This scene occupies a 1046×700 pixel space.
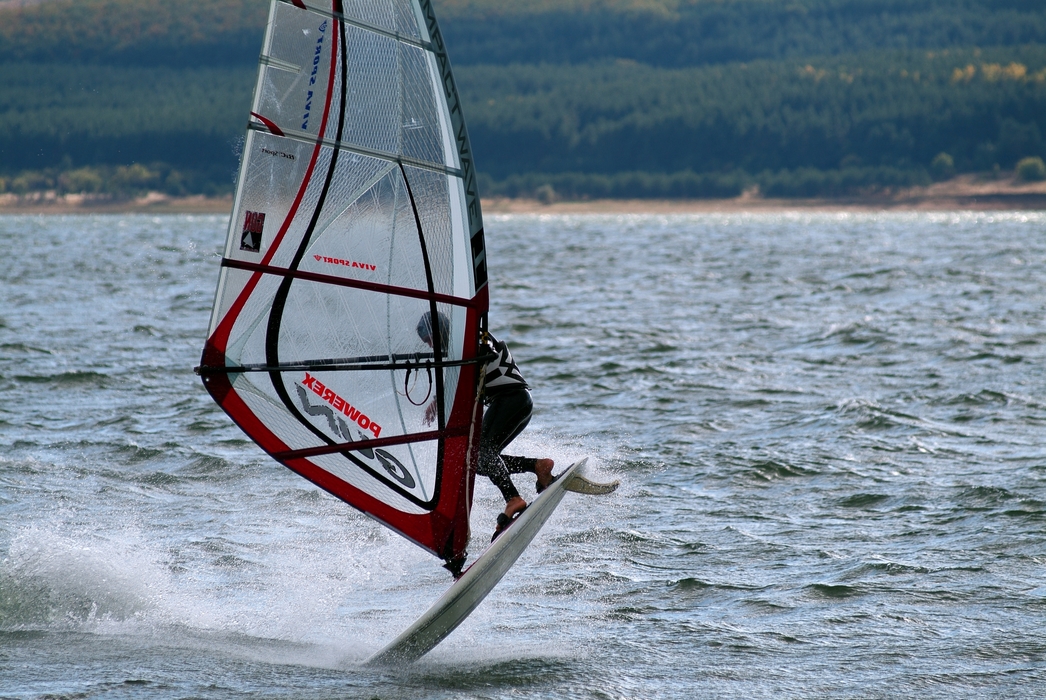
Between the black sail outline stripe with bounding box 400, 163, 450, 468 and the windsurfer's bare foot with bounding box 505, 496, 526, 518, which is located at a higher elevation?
the black sail outline stripe with bounding box 400, 163, 450, 468

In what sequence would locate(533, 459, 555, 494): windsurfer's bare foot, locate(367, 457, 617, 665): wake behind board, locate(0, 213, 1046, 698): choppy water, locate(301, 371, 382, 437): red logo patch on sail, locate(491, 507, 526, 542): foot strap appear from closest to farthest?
locate(0, 213, 1046, 698): choppy water, locate(367, 457, 617, 665): wake behind board, locate(301, 371, 382, 437): red logo patch on sail, locate(491, 507, 526, 542): foot strap, locate(533, 459, 555, 494): windsurfer's bare foot

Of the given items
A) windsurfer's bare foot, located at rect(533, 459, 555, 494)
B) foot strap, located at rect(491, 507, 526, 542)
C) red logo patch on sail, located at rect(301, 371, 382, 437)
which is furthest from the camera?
windsurfer's bare foot, located at rect(533, 459, 555, 494)

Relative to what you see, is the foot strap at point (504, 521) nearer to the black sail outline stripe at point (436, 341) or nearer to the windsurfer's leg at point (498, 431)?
the windsurfer's leg at point (498, 431)

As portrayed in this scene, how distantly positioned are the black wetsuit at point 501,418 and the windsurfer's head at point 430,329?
42 centimetres

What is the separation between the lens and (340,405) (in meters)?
6.00

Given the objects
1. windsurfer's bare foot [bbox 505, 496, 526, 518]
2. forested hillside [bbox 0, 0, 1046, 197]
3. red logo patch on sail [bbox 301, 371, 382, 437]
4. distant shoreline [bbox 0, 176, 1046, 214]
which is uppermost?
forested hillside [bbox 0, 0, 1046, 197]

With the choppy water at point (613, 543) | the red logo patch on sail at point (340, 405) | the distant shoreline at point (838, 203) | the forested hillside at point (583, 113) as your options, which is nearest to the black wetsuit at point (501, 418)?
the red logo patch on sail at point (340, 405)

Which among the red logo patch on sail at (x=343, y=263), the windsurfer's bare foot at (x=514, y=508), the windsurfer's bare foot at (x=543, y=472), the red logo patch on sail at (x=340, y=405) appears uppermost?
the red logo patch on sail at (x=343, y=263)

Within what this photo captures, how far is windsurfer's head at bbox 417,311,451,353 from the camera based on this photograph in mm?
5996

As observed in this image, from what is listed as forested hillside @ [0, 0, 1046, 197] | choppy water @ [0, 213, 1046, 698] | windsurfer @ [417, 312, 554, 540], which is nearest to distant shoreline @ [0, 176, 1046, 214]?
forested hillside @ [0, 0, 1046, 197]

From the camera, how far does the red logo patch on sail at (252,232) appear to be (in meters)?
5.54

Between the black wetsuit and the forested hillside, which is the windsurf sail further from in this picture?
the forested hillside

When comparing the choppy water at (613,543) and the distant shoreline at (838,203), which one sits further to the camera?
the distant shoreline at (838,203)

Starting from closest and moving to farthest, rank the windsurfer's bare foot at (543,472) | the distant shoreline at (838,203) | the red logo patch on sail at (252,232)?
1. the red logo patch on sail at (252,232)
2. the windsurfer's bare foot at (543,472)
3. the distant shoreline at (838,203)
